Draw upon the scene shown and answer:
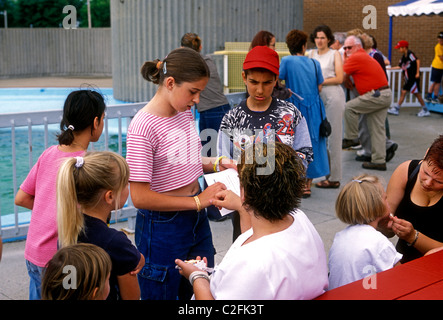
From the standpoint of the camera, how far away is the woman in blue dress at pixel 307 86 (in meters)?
6.34

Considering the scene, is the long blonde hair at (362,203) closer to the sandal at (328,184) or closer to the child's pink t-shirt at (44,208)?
the child's pink t-shirt at (44,208)

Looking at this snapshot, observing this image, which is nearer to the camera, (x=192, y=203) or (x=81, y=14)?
(x=192, y=203)

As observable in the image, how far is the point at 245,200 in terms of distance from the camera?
205cm

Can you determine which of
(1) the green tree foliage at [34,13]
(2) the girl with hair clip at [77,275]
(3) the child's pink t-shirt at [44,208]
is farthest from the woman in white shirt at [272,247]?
(1) the green tree foliage at [34,13]

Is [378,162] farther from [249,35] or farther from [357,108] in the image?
[249,35]

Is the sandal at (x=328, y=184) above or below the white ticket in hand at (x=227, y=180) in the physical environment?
below

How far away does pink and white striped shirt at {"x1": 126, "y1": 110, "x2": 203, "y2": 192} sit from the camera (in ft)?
8.70

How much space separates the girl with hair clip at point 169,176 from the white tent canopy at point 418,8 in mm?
10660

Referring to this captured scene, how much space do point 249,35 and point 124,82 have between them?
3590mm

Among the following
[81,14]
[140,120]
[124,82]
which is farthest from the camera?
[81,14]

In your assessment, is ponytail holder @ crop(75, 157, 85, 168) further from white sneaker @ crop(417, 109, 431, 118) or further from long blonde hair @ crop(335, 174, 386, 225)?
white sneaker @ crop(417, 109, 431, 118)

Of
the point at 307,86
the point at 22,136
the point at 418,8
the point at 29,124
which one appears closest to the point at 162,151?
the point at 29,124
